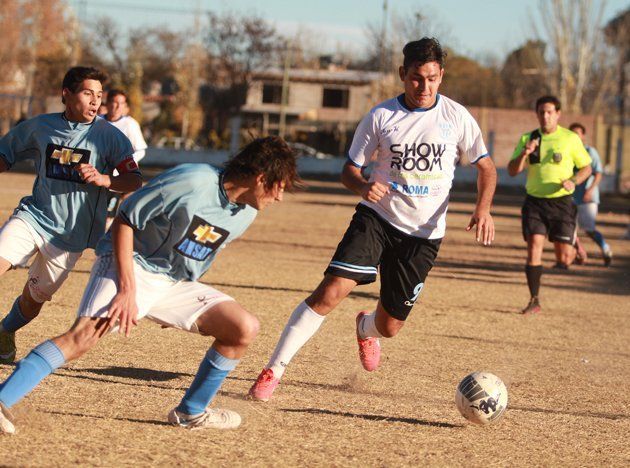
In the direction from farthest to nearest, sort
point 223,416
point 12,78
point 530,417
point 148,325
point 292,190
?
1. point 12,78
2. point 148,325
3. point 530,417
4. point 223,416
5. point 292,190

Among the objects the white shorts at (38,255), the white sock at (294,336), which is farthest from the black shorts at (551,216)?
the white shorts at (38,255)

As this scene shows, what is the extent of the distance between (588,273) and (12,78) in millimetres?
54900

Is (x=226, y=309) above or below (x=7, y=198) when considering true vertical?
above

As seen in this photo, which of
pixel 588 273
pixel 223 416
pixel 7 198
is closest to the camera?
pixel 223 416

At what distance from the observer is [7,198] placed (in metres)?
22.4

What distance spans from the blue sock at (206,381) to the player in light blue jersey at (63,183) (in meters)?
1.39

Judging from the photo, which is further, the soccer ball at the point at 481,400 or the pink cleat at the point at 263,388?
the pink cleat at the point at 263,388

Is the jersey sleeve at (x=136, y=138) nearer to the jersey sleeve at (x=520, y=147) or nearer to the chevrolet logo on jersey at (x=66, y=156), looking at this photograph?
the jersey sleeve at (x=520, y=147)

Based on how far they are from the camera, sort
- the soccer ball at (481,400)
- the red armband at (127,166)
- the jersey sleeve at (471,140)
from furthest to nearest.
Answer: the jersey sleeve at (471,140) < the red armband at (127,166) < the soccer ball at (481,400)

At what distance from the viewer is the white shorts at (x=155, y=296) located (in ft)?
16.0

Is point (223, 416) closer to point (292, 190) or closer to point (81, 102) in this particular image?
point (292, 190)

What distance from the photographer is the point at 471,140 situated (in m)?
6.70

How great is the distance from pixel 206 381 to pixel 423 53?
2366mm

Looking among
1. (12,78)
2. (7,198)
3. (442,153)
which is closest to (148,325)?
(442,153)
